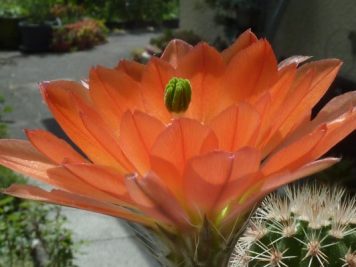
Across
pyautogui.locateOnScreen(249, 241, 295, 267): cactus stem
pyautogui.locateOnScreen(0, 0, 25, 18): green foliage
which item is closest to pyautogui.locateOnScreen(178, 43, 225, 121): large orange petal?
pyautogui.locateOnScreen(249, 241, 295, 267): cactus stem

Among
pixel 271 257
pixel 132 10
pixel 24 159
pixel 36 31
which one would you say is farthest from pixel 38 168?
pixel 132 10

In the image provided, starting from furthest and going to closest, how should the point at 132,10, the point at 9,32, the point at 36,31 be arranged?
the point at 132,10
the point at 9,32
the point at 36,31

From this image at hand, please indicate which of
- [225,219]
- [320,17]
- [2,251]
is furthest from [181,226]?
[320,17]

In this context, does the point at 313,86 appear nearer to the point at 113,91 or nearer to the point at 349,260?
the point at 113,91

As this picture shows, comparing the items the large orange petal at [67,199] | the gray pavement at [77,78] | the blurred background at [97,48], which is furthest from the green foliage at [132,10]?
the large orange petal at [67,199]

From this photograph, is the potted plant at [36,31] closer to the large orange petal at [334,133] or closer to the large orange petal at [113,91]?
the large orange petal at [113,91]

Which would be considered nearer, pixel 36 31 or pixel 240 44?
pixel 240 44

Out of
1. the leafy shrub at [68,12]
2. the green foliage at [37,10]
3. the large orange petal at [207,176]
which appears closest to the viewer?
the large orange petal at [207,176]
